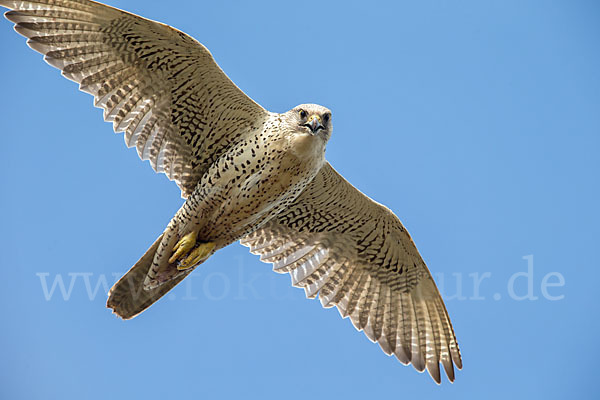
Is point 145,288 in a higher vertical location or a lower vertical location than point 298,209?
lower

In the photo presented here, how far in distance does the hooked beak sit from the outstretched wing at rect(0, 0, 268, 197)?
2.82ft

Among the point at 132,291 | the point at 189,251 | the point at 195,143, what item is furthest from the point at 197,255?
the point at 195,143

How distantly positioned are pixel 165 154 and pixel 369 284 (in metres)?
3.19

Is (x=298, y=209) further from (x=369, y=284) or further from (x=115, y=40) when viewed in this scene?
(x=115, y=40)

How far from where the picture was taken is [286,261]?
1109 centimetres

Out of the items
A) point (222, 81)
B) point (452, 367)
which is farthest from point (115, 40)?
point (452, 367)

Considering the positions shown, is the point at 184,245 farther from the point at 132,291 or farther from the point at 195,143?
the point at 195,143

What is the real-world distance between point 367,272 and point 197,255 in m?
2.52

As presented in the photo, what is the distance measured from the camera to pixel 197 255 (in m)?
9.70

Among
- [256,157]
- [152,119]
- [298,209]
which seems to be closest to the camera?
[256,157]

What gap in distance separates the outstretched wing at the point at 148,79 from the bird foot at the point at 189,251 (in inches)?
29.9

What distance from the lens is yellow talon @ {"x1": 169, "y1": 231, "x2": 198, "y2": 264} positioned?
954 centimetres

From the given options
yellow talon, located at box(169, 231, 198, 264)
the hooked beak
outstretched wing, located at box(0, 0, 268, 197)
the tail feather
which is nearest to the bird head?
the hooked beak

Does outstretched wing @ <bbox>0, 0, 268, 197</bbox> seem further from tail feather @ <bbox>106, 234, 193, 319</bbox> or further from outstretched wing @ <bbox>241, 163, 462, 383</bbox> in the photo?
outstretched wing @ <bbox>241, 163, 462, 383</bbox>
